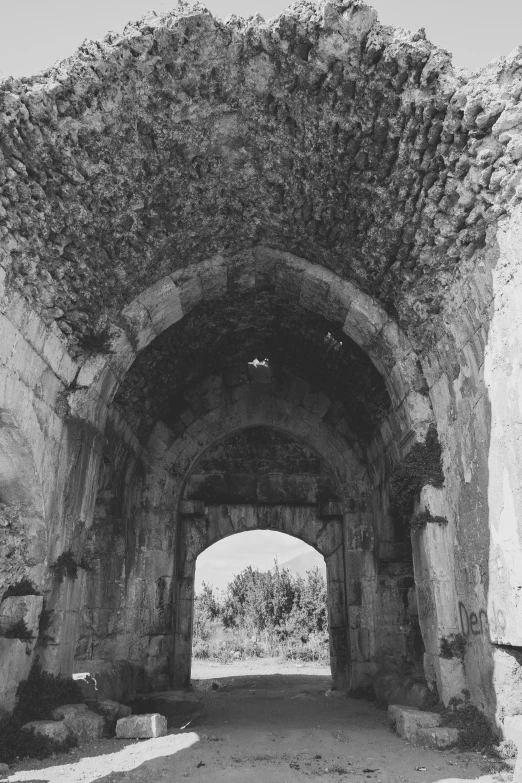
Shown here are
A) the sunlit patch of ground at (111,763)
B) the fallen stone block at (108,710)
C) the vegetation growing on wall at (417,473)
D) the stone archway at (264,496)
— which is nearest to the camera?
the sunlit patch of ground at (111,763)

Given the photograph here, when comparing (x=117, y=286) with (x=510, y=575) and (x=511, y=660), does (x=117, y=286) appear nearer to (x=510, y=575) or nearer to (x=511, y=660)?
(x=510, y=575)

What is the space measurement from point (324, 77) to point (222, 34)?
37.2 inches

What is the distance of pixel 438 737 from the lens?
A: 506 centimetres

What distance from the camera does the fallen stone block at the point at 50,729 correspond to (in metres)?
4.94

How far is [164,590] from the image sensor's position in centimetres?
895

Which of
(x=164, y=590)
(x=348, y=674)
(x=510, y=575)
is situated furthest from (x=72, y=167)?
(x=348, y=674)

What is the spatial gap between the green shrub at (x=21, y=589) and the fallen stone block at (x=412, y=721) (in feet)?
11.2

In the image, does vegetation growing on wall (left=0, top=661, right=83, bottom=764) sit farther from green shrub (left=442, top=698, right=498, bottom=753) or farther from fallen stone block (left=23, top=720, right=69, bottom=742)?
green shrub (left=442, top=698, right=498, bottom=753)

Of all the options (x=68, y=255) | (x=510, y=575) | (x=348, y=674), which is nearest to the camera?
(x=510, y=575)

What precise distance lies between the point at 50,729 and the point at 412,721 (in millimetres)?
3014

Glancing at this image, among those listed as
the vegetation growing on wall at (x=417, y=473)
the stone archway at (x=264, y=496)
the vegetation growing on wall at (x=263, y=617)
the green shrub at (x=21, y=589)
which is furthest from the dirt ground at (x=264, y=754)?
the vegetation growing on wall at (x=263, y=617)

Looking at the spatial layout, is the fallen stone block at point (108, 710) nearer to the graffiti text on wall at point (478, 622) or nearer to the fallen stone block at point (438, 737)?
the fallen stone block at point (438, 737)

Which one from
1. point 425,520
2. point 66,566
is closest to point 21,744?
point 66,566

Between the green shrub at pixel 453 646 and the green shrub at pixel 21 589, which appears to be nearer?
the green shrub at pixel 21 589
